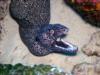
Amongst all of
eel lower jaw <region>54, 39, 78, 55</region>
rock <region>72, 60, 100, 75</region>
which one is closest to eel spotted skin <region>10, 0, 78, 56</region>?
eel lower jaw <region>54, 39, 78, 55</region>

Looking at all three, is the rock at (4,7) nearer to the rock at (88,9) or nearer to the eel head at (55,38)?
the eel head at (55,38)

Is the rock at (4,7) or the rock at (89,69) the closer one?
the rock at (89,69)

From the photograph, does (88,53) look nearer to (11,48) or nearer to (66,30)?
(66,30)

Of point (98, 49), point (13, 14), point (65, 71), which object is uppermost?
point (13, 14)

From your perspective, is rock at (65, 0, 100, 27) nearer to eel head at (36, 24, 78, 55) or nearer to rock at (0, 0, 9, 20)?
eel head at (36, 24, 78, 55)

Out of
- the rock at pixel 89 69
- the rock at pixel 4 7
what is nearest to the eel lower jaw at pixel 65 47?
the rock at pixel 89 69

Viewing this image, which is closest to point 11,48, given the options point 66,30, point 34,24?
point 34,24
